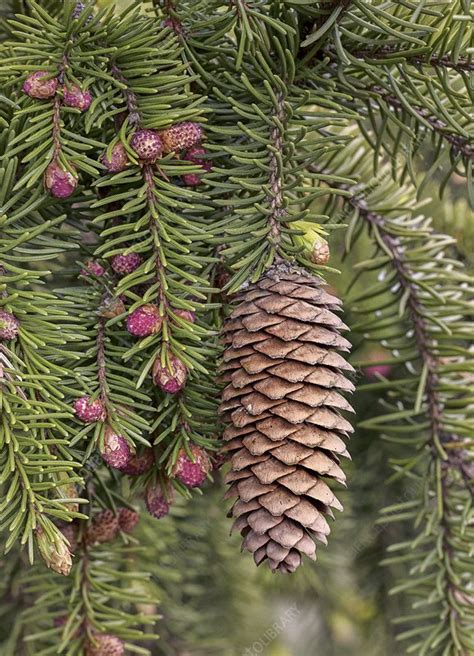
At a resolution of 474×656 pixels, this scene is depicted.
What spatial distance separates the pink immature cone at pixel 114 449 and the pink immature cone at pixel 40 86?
0.22 metres

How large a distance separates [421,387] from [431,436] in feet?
0.19

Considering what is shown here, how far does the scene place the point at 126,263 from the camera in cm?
52

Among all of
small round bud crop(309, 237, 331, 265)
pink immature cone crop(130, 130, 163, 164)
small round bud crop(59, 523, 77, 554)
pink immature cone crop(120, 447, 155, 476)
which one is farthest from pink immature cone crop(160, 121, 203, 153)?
small round bud crop(59, 523, 77, 554)

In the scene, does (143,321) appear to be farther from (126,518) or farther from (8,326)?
(126,518)

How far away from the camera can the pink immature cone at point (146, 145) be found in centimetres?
51

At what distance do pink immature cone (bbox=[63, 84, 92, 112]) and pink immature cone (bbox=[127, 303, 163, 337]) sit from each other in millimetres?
140

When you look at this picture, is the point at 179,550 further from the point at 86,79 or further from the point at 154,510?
the point at 86,79

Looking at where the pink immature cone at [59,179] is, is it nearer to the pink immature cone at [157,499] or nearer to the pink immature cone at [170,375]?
the pink immature cone at [170,375]

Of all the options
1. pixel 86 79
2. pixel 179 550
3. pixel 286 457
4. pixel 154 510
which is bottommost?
pixel 179 550

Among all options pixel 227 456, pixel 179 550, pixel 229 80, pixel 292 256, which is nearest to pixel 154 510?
pixel 227 456

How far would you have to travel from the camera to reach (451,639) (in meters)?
0.72

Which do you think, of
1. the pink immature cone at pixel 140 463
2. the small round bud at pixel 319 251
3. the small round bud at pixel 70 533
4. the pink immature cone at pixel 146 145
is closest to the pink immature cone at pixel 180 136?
the pink immature cone at pixel 146 145

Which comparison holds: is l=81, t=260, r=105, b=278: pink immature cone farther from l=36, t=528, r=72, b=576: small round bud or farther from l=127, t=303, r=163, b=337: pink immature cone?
l=36, t=528, r=72, b=576: small round bud

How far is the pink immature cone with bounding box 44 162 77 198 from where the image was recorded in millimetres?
501
